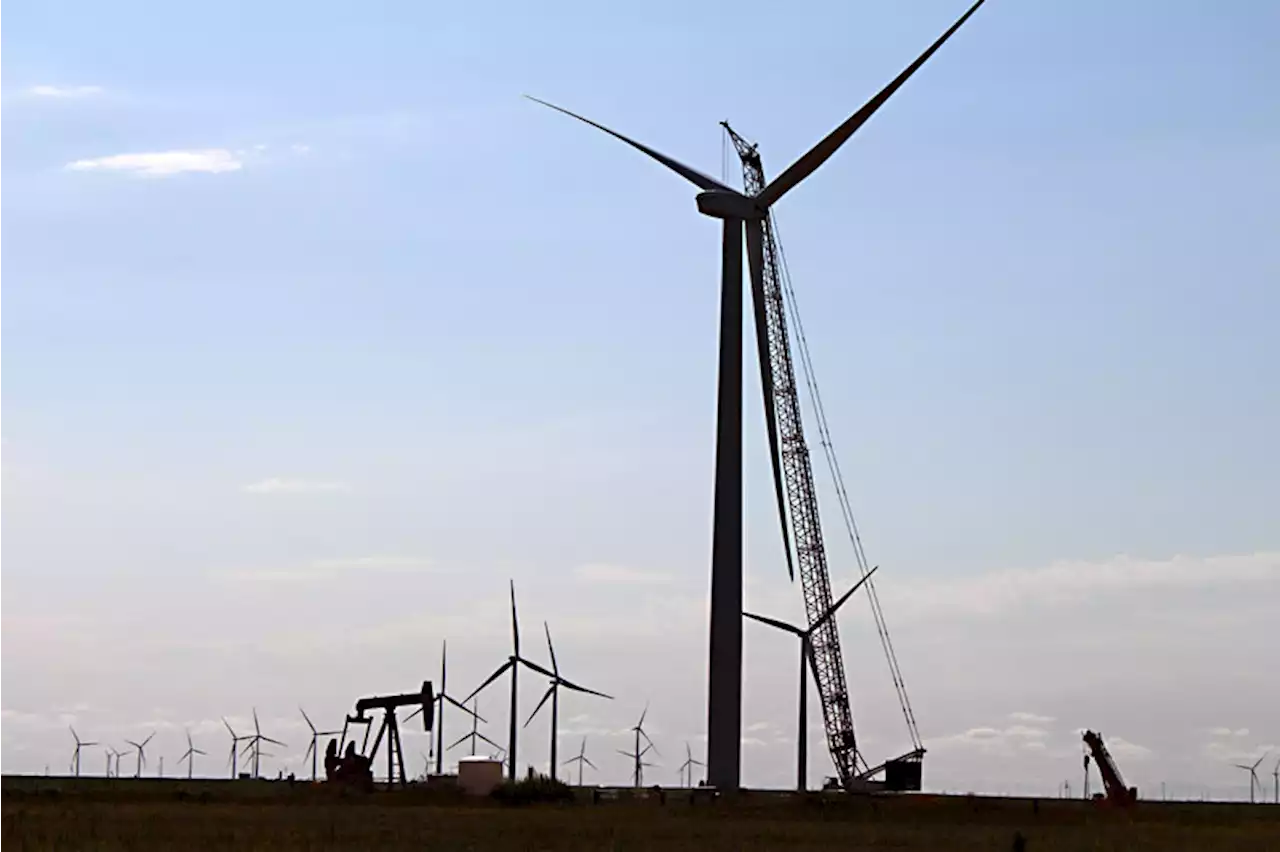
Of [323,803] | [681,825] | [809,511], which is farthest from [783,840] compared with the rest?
[809,511]

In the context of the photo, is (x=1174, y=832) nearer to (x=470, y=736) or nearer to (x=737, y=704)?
(x=737, y=704)

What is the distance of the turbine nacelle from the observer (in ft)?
396

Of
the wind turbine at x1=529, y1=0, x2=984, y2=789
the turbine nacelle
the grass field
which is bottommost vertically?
the grass field

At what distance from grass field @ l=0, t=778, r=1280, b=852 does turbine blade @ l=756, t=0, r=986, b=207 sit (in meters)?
33.1

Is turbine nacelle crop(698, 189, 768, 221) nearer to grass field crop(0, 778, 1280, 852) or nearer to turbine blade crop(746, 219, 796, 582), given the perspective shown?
turbine blade crop(746, 219, 796, 582)

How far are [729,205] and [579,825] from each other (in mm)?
48867

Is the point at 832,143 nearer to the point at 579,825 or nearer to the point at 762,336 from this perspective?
the point at 762,336

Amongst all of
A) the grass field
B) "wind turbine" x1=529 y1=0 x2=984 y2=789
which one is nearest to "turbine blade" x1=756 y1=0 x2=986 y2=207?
"wind turbine" x1=529 y1=0 x2=984 y2=789

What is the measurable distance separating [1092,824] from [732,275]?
37.1 m

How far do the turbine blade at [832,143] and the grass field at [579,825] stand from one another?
3308 centimetres

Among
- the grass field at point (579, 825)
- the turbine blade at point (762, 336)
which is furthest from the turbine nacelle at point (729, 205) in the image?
the grass field at point (579, 825)

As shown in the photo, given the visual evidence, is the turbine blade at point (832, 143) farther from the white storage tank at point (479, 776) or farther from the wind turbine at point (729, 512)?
the white storage tank at point (479, 776)

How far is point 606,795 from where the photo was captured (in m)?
122

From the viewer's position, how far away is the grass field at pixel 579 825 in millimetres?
67250
